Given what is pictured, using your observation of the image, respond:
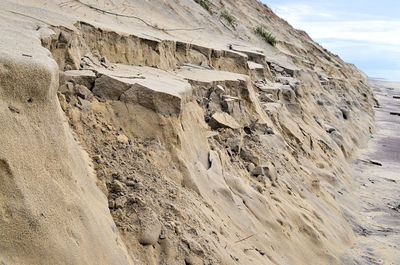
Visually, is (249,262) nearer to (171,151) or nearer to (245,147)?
(171,151)

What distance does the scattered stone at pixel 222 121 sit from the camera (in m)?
6.17

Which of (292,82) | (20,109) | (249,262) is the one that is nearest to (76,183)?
(20,109)

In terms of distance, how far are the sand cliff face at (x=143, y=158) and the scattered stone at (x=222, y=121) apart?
21mm

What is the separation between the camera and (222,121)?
247 inches

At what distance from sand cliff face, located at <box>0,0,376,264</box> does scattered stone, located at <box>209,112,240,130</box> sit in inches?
0.8

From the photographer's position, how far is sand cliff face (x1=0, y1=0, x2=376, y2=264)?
8.90 feet

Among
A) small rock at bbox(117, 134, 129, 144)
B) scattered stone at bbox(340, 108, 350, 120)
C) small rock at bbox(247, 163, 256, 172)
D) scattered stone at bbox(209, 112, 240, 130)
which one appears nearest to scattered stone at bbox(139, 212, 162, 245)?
small rock at bbox(117, 134, 129, 144)

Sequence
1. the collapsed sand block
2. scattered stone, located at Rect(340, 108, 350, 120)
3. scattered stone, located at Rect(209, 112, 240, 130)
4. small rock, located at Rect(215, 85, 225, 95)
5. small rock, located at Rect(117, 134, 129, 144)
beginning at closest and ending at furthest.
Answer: small rock, located at Rect(117, 134, 129, 144), the collapsed sand block, scattered stone, located at Rect(209, 112, 240, 130), small rock, located at Rect(215, 85, 225, 95), scattered stone, located at Rect(340, 108, 350, 120)

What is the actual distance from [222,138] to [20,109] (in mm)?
3603

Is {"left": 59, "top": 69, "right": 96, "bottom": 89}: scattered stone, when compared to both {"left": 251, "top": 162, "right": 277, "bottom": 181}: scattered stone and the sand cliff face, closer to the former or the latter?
the sand cliff face

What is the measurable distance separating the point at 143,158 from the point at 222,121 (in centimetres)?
233

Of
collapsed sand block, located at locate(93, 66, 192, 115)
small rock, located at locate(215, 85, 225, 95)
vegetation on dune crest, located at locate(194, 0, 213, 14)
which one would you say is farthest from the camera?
→ vegetation on dune crest, located at locate(194, 0, 213, 14)

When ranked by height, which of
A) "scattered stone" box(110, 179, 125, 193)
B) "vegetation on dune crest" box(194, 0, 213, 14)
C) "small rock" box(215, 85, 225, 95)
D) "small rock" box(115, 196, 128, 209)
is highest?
"vegetation on dune crest" box(194, 0, 213, 14)

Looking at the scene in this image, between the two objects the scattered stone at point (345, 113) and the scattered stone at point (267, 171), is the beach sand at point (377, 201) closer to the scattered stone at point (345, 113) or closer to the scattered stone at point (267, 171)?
the scattered stone at point (345, 113)
